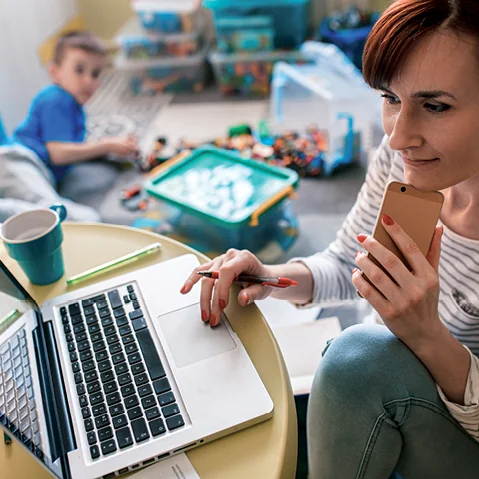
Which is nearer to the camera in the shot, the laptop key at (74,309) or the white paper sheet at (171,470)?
the white paper sheet at (171,470)

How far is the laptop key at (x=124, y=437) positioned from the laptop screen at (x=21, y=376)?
0.19 ft

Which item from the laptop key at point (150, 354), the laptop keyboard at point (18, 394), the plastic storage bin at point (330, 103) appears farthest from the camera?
the plastic storage bin at point (330, 103)

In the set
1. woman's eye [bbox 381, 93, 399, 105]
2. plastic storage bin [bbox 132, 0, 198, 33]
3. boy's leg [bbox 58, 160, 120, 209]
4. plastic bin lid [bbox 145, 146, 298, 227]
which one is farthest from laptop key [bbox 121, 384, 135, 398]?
plastic storage bin [bbox 132, 0, 198, 33]

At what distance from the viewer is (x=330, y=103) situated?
173cm

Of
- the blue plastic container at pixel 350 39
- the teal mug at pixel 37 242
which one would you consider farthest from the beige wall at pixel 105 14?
the teal mug at pixel 37 242

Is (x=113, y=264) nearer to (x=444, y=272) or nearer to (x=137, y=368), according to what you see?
(x=137, y=368)

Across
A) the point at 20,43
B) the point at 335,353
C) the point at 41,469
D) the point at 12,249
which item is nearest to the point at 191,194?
the point at 12,249

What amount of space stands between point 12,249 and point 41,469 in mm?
299

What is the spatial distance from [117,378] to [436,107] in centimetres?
44

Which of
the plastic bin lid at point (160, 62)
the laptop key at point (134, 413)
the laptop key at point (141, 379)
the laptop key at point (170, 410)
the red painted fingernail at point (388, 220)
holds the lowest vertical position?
the plastic bin lid at point (160, 62)

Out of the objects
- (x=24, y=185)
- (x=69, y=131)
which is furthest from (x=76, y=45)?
(x=24, y=185)

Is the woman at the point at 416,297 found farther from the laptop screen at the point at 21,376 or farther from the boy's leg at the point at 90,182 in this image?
the boy's leg at the point at 90,182

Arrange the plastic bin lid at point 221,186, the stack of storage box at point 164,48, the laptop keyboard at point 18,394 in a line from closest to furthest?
the laptop keyboard at point 18,394 → the plastic bin lid at point 221,186 → the stack of storage box at point 164,48

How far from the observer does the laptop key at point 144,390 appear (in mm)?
562
